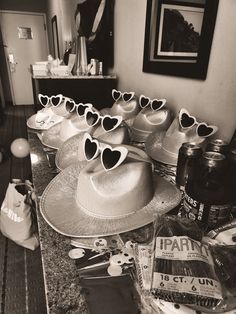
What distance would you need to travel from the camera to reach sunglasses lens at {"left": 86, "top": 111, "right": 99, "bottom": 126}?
1.01 metres

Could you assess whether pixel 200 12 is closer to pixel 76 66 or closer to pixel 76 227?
pixel 76 227

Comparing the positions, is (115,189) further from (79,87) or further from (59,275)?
(79,87)

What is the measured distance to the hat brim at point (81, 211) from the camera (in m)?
0.57

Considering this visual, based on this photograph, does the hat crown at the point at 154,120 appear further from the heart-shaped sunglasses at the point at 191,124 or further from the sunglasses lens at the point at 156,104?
the heart-shaped sunglasses at the point at 191,124

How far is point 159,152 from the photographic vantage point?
0.99m

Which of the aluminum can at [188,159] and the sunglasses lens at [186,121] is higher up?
the sunglasses lens at [186,121]

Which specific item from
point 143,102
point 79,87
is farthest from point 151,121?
point 79,87

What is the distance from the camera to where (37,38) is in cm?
554

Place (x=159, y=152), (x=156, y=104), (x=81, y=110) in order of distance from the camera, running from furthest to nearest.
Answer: (x=156, y=104) → (x=81, y=110) → (x=159, y=152)

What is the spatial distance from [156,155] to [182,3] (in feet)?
2.82

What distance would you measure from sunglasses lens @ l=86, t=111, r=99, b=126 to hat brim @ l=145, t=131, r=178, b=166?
27 centimetres

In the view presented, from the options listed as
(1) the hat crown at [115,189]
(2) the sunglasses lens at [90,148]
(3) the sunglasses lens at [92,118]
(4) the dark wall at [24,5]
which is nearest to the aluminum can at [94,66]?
(3) the sunglasses lens at [92,118]

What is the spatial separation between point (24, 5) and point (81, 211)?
6.32 meters

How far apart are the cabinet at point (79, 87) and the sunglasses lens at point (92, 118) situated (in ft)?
3.23
